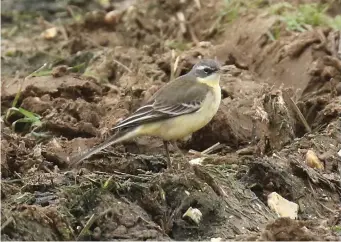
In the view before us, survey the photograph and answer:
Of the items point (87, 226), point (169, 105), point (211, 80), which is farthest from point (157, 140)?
point (87, 226)

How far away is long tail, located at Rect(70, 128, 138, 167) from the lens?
7.35 m

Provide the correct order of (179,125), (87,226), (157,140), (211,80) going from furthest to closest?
(211,80), (157,140), (179,125), (87,226)

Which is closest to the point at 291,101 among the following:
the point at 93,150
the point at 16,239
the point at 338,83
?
the point at 338,83

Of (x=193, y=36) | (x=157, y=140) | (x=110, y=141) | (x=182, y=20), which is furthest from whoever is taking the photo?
(x=182, y=20)

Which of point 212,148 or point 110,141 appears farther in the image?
point 212,148

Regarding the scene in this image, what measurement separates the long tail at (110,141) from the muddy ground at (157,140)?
101 millimetres

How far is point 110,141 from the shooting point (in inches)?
293

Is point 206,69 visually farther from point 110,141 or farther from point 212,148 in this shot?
point 110,141

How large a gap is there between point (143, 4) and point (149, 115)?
18.2ft

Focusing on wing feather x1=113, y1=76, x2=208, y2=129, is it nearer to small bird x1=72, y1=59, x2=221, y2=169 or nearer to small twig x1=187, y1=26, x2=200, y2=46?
small bird x1=72, y1=59, x2=221, y2=169

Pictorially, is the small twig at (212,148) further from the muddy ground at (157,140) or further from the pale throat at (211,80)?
the pale throat at (211,80)

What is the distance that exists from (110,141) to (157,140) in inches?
33.4

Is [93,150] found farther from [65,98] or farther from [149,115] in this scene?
[65,98]

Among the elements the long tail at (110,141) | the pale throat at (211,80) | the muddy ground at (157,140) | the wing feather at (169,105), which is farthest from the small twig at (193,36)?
the long tail at (110,141)
